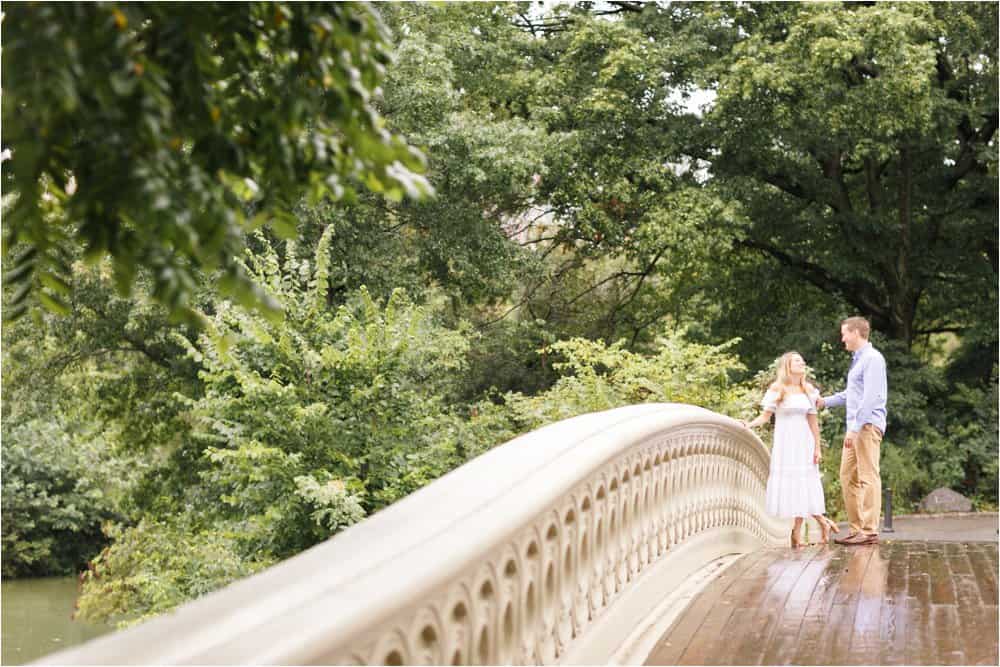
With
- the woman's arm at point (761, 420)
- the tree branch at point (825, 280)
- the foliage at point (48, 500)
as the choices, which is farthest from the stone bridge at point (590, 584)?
the foliage at point (48, 500)

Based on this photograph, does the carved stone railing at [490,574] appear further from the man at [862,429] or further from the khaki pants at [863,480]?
the khaki pants at [863,480]

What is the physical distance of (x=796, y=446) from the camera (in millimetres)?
9805

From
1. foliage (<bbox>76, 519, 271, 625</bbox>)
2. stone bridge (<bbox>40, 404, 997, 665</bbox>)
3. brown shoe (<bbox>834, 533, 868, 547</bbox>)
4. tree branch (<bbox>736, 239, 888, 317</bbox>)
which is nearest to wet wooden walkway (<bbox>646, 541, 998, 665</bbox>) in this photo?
stone bridge (<bbox>40, 404, 997, 665</bbox>)

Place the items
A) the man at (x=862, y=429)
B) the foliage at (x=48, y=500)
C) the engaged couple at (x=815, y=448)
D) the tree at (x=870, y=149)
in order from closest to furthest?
the man at (x=862, y=429) → the engaged couple at (x=815, y=448) → the tree at (x=870, y=149) → the foliage at (x=48, y=500)

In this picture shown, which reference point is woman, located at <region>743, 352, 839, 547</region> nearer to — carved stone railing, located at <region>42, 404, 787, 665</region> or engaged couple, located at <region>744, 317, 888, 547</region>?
engaged couple, located at <region>744, 317, 888, 547</region>

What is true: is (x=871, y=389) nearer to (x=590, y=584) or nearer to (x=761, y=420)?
(x=761, y=420)

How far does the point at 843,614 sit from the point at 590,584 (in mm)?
1779

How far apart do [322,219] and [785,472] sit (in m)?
10.8

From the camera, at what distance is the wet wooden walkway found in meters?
5.19

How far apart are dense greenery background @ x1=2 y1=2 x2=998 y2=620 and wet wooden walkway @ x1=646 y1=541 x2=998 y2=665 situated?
223 inches

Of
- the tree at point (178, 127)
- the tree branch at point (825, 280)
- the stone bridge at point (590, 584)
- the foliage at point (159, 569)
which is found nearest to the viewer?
the tree at point (178, 127)

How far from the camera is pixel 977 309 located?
24594 mm

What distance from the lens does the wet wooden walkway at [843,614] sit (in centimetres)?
519

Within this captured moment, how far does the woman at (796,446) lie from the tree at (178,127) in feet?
23.7
